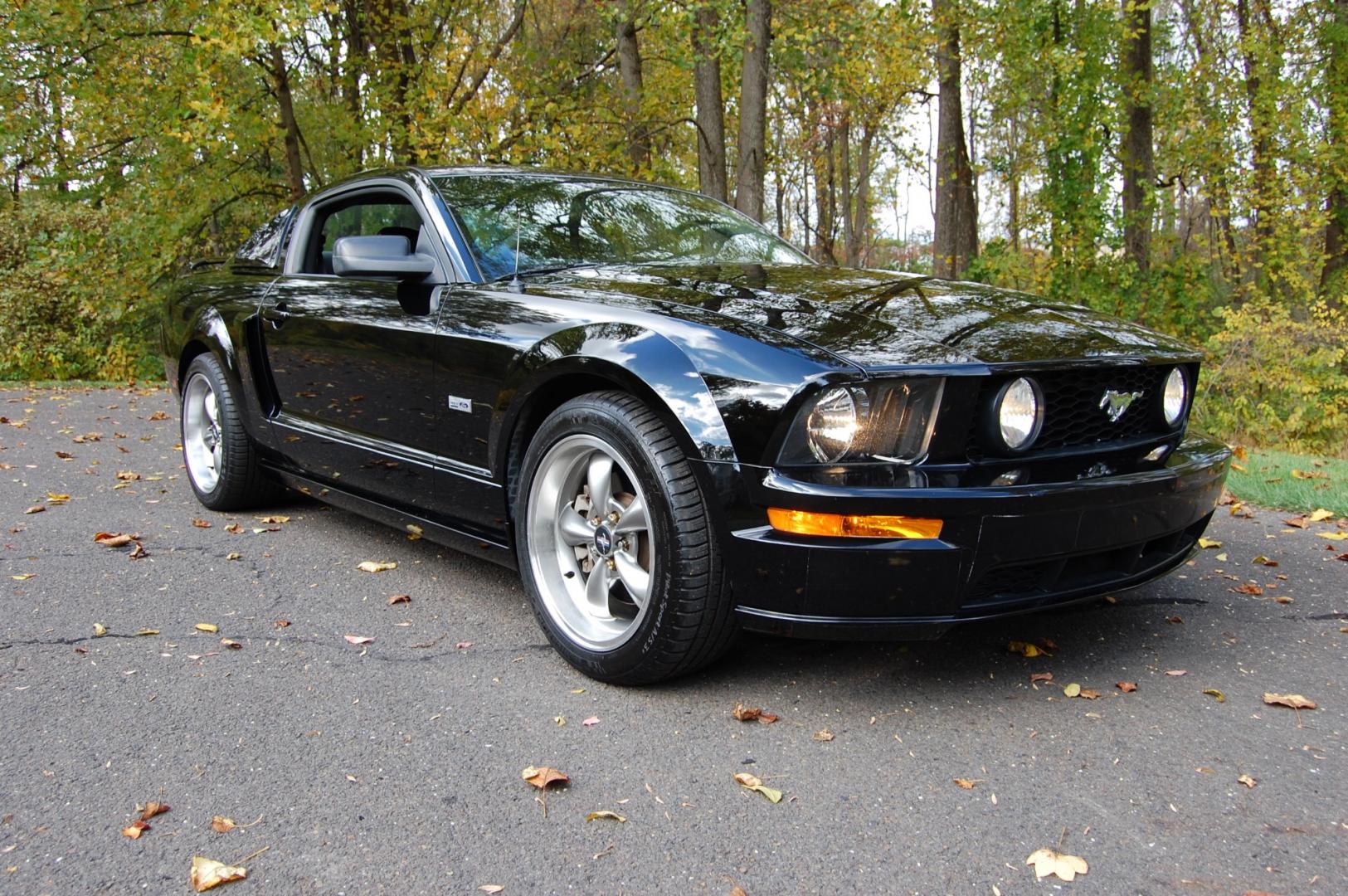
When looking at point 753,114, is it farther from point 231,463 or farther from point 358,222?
point 231,463

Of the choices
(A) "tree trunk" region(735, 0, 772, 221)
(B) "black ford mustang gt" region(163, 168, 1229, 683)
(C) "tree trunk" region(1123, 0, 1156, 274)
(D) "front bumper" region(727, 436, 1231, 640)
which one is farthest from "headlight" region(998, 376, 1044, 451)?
(C) "tree trunk" region(1123, 0, 1156, 274)

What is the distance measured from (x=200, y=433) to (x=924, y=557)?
13.3 feet

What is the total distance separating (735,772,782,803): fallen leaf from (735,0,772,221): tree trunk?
872 centimetres

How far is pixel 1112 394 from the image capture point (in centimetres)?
272

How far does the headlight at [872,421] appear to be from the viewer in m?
2.38

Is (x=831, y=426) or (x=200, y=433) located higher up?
(x=831, y=426)

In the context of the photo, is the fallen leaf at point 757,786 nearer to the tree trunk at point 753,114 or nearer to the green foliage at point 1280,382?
the green foliage at point 1280,382

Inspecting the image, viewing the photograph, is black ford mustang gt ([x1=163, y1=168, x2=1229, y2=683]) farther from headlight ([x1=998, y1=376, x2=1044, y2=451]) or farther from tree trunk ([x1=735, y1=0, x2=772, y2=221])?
tree trunk ([x1=735, y1=0, x2=772, y2=221])

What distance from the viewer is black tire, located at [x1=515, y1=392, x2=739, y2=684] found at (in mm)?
2525

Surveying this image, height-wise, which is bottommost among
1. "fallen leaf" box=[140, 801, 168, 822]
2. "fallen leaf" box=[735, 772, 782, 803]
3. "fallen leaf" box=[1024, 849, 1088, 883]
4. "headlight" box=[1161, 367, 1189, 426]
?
"fallen leaf" box=[1024, 849, 1088, 883]

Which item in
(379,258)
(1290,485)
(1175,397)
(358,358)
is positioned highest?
(379,258)

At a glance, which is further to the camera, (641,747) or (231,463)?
(231,463)

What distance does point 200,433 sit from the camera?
511cm

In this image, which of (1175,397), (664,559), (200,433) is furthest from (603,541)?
(200,433)
